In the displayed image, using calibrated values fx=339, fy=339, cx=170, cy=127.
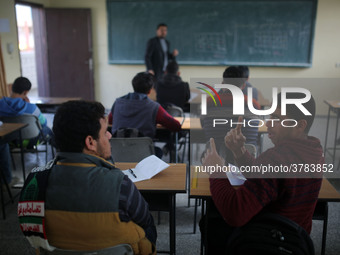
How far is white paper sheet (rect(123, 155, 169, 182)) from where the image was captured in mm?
2006

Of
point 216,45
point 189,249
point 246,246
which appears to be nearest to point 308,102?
A: point 246,246

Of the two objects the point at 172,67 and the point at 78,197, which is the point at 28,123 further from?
the point at 78,197

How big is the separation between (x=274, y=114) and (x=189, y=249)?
4.53 ft

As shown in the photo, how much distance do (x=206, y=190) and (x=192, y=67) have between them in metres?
4.97

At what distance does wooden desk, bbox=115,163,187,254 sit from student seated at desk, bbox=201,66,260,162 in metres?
0.54

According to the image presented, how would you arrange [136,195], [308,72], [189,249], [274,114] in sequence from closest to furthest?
[136,195] → [274,114] → [189,249] → [308,72]

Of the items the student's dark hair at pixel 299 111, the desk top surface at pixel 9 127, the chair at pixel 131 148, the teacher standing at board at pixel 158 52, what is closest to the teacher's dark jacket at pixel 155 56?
the teacher standing at board at pixel 158 52

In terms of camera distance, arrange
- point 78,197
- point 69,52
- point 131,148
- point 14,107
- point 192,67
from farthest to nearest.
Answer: point 69,52, point 192,67, point 14,107, point 131,148, point 78,197

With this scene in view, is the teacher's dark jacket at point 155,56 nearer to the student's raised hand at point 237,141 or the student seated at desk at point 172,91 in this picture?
the student seated at desk at point 172,91

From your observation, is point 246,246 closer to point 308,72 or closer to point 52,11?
point 308,72

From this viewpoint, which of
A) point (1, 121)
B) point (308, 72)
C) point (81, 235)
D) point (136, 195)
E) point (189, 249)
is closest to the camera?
point (81, 235)

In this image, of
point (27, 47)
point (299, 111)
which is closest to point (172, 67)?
point (299, 111)

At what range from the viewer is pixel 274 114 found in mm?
1506

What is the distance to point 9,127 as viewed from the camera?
304 centimetres
